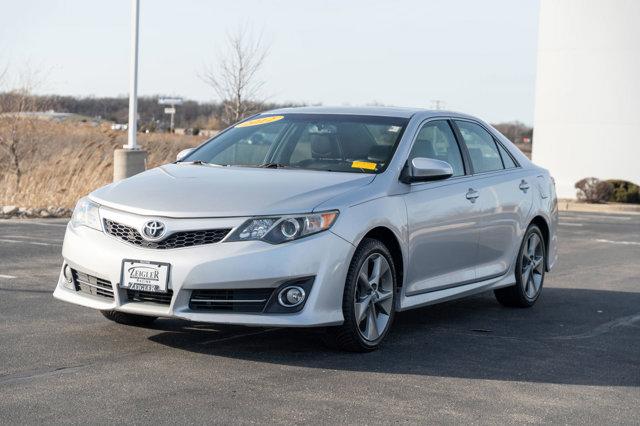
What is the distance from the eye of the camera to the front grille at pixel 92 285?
23.3 feet

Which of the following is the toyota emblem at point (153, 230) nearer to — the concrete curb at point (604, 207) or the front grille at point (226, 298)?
the front grille at point (226, 298)

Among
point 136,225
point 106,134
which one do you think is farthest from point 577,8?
point 136,225

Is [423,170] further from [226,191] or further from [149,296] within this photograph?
[149,296]

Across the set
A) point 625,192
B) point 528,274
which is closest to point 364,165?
point 528,274

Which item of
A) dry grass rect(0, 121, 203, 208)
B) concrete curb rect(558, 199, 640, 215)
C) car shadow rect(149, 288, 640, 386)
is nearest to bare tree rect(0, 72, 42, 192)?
dry grass rect(0, 121, 203, 208)

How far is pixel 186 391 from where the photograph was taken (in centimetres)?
609

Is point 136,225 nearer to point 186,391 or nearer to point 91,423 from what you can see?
point 186,391

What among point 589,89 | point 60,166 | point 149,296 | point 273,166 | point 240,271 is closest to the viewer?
point 240,271

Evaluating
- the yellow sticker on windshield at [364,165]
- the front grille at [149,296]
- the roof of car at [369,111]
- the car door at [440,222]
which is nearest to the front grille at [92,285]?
the front grille at [149,296]

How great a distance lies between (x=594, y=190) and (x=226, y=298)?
28087 mm

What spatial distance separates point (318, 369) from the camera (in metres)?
6.79

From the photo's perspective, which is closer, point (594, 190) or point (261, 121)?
point (261, 121)

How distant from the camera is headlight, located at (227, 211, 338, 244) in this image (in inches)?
267

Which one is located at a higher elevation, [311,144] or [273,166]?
[311,144]
